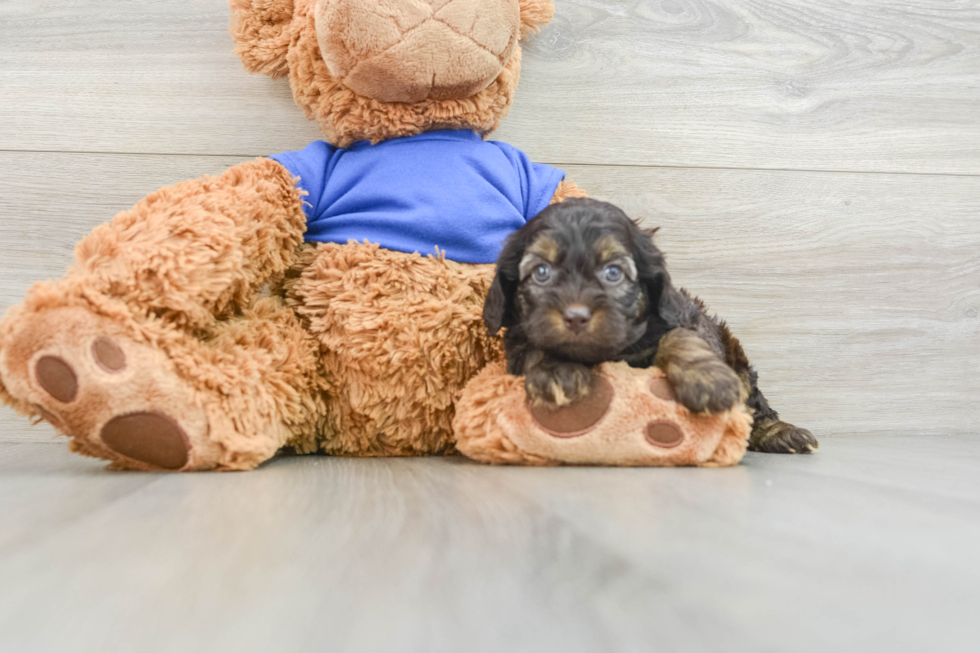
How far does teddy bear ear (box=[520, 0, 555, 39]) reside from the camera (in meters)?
1.79

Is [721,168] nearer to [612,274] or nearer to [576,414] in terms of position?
[612,274]

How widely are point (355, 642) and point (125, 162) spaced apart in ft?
6.26

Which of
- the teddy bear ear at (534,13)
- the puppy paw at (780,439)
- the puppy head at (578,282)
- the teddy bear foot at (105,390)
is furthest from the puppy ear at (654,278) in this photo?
the teddy bear foot at (105,390)

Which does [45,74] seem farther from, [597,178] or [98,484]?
[597,178]

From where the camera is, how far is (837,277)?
2217 mm

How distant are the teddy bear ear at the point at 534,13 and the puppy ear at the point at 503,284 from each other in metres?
0.68

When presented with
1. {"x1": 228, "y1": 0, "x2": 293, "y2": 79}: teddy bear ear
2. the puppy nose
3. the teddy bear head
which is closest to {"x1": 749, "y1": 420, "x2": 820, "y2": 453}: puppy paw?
the puppy nose

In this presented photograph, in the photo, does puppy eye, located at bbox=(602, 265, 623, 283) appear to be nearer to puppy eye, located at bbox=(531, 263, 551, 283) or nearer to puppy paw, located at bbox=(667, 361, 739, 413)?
puppy eye, located at bbox=(531, 263, 551, 283)

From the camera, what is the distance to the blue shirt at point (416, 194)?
1.65m

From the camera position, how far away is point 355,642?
0.54m

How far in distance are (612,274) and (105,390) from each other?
971 millimetres

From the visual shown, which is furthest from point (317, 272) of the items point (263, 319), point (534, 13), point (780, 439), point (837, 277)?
point (837, 277)

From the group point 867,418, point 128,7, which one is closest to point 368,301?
point 128,7

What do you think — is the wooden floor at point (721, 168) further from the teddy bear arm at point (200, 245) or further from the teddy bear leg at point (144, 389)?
the teddy bear arm at point (200, 245)
